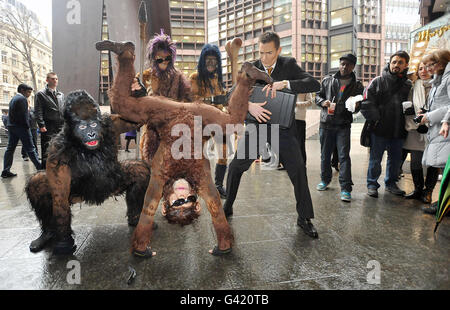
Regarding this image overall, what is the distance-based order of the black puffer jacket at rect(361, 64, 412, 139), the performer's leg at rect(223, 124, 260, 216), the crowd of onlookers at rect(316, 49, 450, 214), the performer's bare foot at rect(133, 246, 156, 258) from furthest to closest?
the black puffer jacket at rect(361, 64, 412, 139) → the crowd of onlookers at rect(316, 49, 450, 214) → the performer's leg at rect(223, 124, 260, 216) → the performer's bare foot at rect(133, 246, 156, 258)

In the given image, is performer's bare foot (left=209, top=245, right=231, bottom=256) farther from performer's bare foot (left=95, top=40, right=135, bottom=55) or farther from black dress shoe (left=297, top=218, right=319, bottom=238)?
performer's bare foot (left=95, top=40, right=135, bottom=55)

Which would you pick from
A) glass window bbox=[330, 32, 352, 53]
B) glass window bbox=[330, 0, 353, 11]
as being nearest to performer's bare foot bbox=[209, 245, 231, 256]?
glass window bbox=[330, 32, 352, 53]

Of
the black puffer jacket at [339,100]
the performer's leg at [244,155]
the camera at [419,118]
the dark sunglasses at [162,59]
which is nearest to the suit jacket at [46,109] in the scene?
the dark sunglasses at [162,59]

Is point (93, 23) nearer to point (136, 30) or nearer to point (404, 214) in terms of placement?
point (136, 30)

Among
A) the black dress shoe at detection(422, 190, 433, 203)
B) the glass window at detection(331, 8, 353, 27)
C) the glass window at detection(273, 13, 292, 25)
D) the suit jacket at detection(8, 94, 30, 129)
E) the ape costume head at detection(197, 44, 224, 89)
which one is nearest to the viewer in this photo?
the ape costume head at detection(197, 44, 224, 89)

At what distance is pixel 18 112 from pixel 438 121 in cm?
678

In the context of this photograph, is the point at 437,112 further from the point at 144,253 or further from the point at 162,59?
the point at 144,253

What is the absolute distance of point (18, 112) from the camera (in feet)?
17.3

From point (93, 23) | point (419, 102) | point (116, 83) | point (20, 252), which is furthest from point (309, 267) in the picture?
point (93, 23)

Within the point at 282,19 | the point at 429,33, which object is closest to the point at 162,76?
the point at 429,33

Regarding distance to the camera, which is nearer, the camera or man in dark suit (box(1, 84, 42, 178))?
the camera

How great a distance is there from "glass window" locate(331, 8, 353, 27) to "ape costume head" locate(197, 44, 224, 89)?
24.3 metres

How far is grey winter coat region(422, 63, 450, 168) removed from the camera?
2.86 metres

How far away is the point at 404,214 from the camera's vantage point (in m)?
2.95
